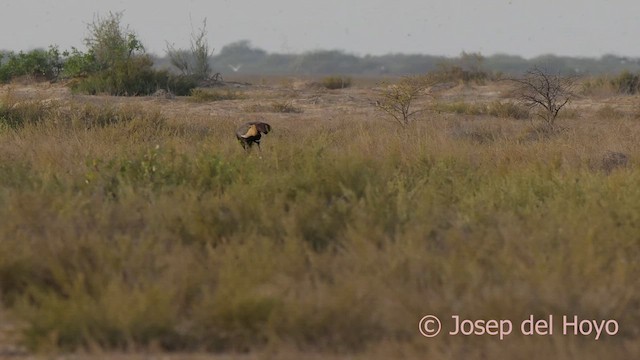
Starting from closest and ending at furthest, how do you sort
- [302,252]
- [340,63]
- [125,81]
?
[302,252] < [125,81] < [340,63]

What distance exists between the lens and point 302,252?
20.4ft

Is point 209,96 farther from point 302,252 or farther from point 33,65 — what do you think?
point 302,252

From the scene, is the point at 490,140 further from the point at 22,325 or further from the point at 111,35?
the point at 111,35

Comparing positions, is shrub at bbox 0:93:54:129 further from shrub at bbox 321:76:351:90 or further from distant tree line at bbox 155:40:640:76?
distant tree line at bbox 155:40:640:76

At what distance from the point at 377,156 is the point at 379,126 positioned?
607 centimetres

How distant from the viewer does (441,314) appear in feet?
17.4

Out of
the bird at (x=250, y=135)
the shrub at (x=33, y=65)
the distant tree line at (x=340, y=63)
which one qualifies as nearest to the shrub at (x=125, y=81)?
the shrub at (x=33, y=65)

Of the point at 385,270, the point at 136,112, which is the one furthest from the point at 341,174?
the point at 136,112

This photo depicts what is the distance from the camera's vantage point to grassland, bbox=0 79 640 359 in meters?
5.10

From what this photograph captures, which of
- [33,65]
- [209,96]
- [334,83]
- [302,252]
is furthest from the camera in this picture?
[334,83]

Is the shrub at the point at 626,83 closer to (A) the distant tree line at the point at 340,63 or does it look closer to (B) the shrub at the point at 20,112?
(B) the shrub at the point at 20,112

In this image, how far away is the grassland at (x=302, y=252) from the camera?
5.10 metres

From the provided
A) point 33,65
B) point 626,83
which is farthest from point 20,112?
point 626,83

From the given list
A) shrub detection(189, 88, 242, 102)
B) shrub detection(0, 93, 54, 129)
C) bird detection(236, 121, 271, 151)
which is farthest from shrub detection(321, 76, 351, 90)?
bird detection(236, 121, 271, 151)
